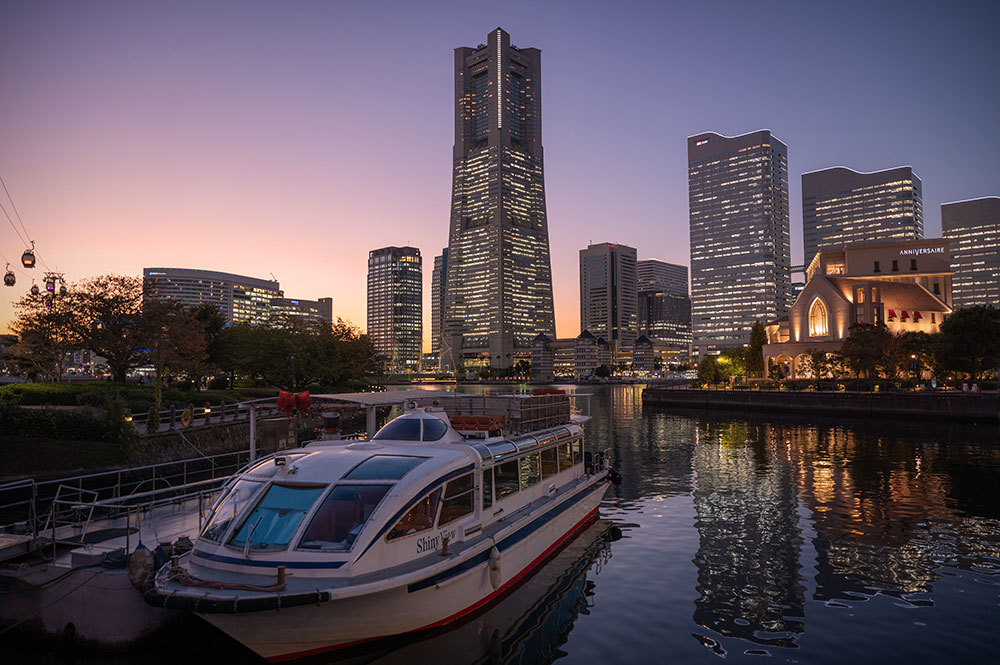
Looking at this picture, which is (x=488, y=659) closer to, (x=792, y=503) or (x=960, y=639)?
(x=960, y=639)

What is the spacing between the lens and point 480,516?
14.8 meters

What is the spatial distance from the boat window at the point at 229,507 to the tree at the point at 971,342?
87803 mm

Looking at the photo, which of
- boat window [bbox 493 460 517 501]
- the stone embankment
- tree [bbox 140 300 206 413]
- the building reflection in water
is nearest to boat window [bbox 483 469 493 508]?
boat window [bbox 493 460 517 501]

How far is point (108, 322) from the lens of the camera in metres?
54.1

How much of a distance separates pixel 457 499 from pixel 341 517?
3041mm

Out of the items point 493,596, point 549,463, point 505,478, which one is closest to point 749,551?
point 549,463

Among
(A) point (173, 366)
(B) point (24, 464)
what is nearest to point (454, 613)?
(B) point (24, 464)

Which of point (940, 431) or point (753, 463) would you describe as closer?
point (753, 463)

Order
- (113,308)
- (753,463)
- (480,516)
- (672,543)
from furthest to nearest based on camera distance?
1. (113,308)
2. (753,463)
3. (672,543)
4. (480,516)

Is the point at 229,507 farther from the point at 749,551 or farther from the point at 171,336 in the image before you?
the point at 171,336

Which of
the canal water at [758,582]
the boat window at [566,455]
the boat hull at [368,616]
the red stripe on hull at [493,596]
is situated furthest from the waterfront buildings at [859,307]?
the boat hull at [368,616]

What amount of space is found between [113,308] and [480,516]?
52.7m

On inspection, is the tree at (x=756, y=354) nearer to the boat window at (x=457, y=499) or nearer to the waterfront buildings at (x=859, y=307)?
the waterfront buildings at (x=859, y=307)

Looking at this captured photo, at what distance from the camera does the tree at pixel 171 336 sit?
52.2m
